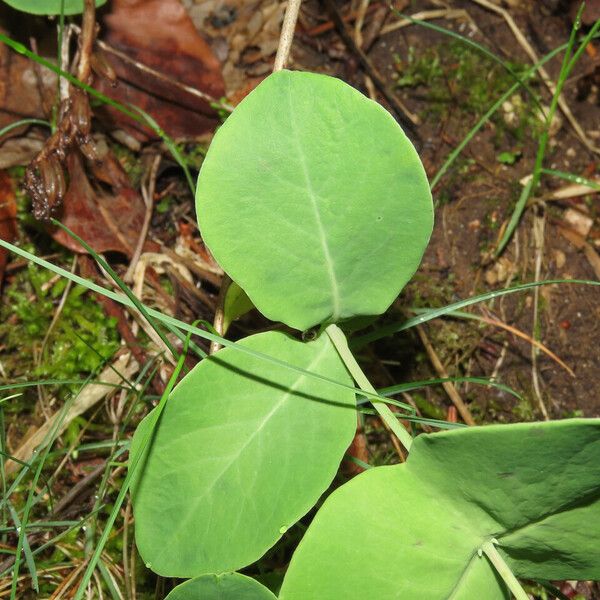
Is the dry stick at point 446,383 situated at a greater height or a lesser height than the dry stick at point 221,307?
lesser

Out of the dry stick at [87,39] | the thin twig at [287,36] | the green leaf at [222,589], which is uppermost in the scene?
the thin twig at [287,36]

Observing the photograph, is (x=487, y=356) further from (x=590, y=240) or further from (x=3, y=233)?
(x=3, y=233)

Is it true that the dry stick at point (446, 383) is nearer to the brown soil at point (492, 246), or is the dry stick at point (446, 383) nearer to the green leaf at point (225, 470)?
the brown soil at point (492, 246)

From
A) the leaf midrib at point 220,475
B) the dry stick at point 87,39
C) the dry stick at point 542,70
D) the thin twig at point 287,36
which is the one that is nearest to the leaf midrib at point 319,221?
the leaf midrib at point 220,475

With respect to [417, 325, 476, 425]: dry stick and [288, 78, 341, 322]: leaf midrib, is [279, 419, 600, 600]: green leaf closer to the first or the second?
[288, 78, 341, 322]: leaf midrib

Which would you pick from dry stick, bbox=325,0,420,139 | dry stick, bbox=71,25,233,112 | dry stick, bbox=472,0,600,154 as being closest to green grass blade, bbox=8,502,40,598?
dry stick, bbox=71,25,233,112

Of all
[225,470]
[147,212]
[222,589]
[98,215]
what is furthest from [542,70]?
[222,589]

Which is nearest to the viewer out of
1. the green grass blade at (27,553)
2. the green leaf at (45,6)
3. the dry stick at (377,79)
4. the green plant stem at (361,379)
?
the green plant stem at (361,379)
